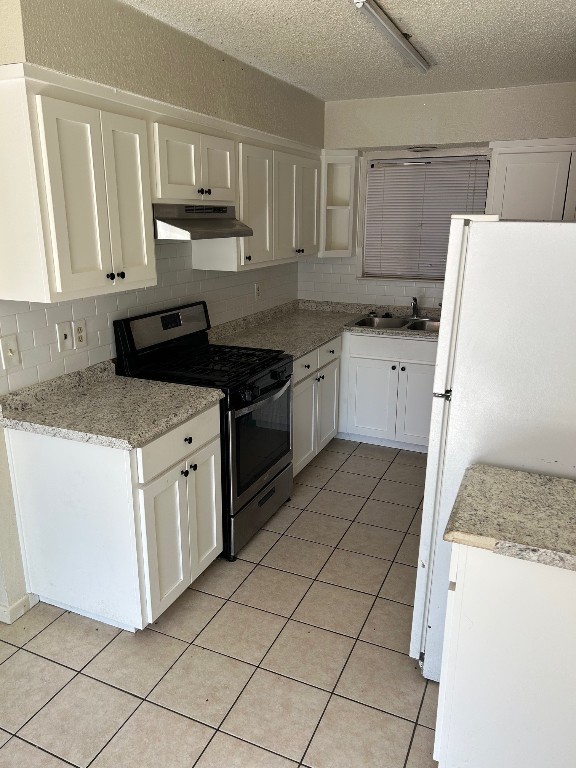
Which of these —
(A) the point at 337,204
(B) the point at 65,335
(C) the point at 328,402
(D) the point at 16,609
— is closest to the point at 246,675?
(D) the point at 16,609

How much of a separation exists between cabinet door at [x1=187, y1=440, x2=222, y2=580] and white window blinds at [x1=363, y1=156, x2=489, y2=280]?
2600mm

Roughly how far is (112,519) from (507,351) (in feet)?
5.10

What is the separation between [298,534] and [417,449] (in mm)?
1463

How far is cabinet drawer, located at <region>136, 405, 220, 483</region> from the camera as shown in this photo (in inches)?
84.0

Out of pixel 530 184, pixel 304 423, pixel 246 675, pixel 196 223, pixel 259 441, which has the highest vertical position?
pixel 530 184

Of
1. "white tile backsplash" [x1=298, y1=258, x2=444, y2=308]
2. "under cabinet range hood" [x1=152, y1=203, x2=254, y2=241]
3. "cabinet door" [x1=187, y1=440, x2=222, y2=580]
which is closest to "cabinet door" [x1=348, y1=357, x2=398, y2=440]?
"white tile backsplash" [x1=298, y1=258, x2=444, y2=308]

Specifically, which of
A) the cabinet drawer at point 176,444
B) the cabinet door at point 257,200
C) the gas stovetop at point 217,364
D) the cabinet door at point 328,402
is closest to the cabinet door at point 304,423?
the cabinet door at point 328,402

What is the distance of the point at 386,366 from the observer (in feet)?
13.5

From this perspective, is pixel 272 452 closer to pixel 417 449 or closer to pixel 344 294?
pixel 417 449

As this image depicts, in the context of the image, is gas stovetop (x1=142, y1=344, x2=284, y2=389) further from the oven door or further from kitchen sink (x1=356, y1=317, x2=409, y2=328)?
kitchen sink (x1=356, y1=317, x2=409, y2=328)

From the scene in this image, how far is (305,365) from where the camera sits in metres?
3.56

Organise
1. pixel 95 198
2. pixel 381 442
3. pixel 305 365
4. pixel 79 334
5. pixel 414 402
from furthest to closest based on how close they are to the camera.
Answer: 1. pixel 381 442
2. pixel 414 402
3. pixel 305 365
4. pixel 79 334
5. pixel 95 198

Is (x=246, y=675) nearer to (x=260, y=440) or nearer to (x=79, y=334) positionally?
(x=260, y=440)

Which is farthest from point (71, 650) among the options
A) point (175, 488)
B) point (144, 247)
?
point (144, 247)
